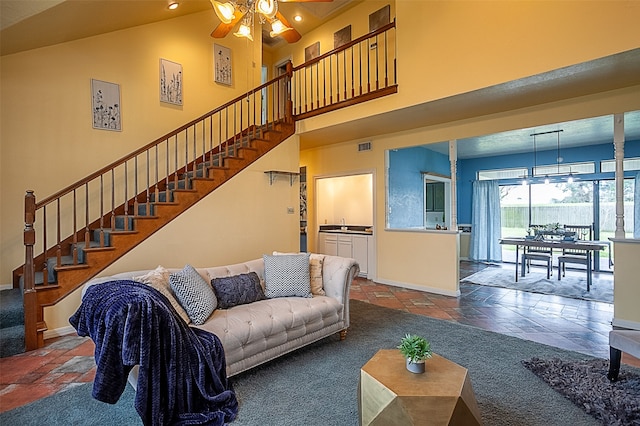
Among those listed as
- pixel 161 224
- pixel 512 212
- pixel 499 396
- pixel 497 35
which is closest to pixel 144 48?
pixel 161 224

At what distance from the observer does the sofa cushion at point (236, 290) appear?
9.66 feet

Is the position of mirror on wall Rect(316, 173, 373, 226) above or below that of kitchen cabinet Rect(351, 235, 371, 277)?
above

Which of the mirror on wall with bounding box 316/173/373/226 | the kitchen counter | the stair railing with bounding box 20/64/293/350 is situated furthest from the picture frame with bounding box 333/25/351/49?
the kitchen counter

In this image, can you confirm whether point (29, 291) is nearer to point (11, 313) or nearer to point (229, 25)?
point (11, 313)

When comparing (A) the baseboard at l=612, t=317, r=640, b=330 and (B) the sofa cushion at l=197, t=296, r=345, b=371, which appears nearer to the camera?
(B) the sofa cushion at l=197, t=296, r=345, b=371

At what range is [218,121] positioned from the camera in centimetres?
619

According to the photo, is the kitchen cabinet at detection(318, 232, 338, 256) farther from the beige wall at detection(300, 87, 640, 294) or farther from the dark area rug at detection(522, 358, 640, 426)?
the dark area rug at detection(522, 358, 640, 426)

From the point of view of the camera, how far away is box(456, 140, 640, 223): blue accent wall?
6.88 metres

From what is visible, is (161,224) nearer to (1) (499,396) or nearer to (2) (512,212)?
(1) (499,396)

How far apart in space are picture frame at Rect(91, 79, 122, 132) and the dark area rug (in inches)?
235

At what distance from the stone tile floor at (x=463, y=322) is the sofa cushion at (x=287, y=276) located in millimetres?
1641

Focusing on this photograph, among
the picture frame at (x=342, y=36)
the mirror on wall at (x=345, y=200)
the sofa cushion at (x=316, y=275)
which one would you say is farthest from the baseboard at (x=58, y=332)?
the picture frame at (x=342, y=36)

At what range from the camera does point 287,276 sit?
3301 millimetres

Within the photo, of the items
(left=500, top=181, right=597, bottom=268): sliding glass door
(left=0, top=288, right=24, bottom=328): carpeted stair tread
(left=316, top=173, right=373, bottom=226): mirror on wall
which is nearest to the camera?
(left=0, top=288, right=24, bottom=328): carpeted stair tread
